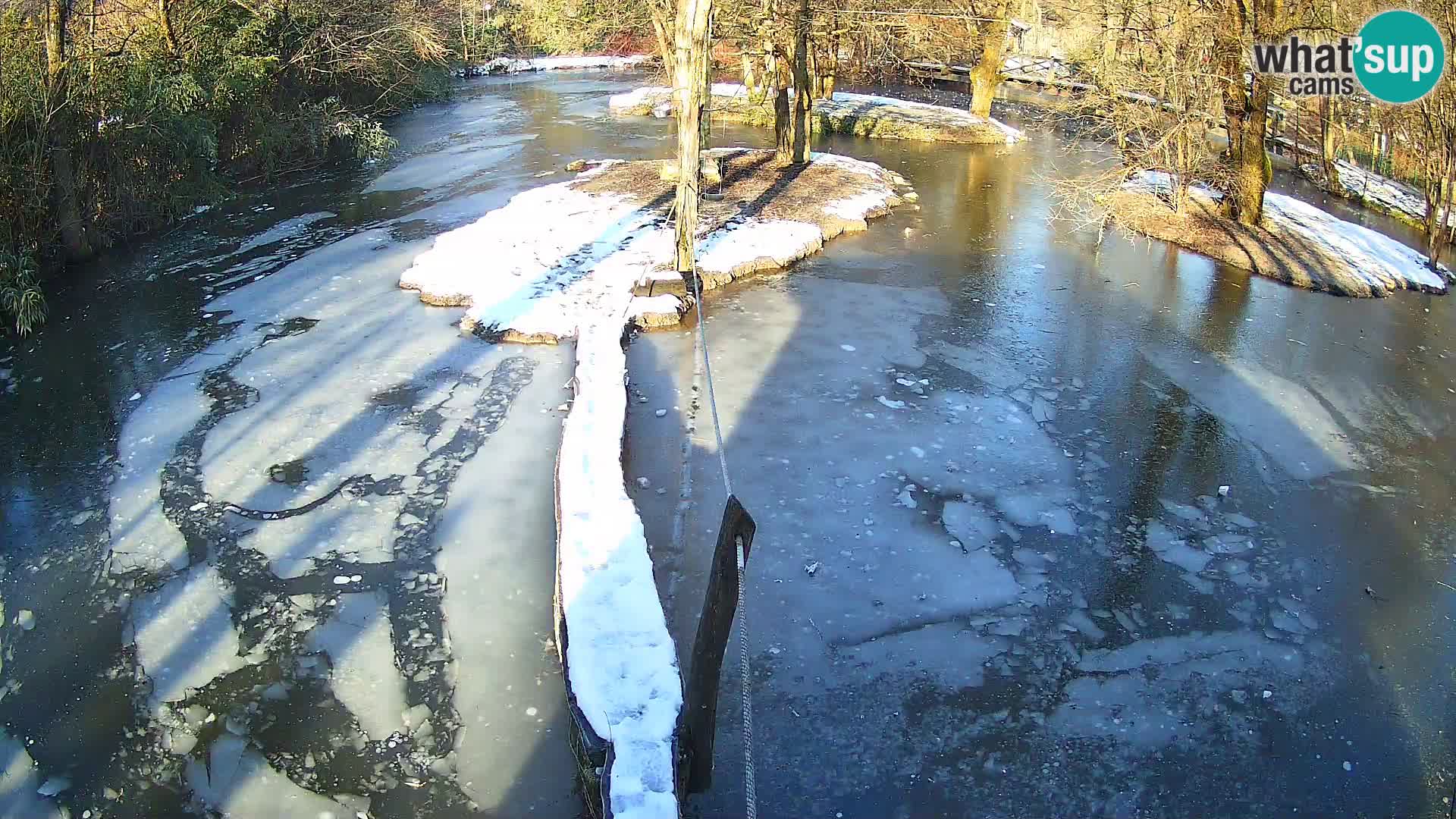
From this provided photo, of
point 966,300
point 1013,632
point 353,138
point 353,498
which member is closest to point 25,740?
point 353,498

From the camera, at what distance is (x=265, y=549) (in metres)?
→ 6.71

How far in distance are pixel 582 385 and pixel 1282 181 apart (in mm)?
16551

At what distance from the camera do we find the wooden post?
4332 millimetres

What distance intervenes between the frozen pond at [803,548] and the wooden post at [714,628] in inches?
21.5

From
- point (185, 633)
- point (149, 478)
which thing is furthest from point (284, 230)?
point (185, 633)

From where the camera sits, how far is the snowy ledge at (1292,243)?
12732 millimetres

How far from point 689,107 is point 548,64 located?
2960 centimetres

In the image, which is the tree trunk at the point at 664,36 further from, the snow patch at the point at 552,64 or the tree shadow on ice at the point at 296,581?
the snow patch at the point at 552,64

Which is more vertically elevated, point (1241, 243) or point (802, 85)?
point (802, 85)

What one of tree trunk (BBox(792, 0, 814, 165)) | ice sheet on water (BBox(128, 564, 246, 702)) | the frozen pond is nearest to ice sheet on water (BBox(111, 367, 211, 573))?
the frozen pond

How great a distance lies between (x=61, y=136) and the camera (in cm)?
1235

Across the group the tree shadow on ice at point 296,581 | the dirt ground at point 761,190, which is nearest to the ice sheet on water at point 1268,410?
the dirt ground at point 761,190

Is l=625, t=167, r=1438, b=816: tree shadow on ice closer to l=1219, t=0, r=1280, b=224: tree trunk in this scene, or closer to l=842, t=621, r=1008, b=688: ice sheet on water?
l=842, t=621, r=1008, b=688: ice sheet on water

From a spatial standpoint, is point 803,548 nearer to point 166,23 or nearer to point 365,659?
point 365,659
